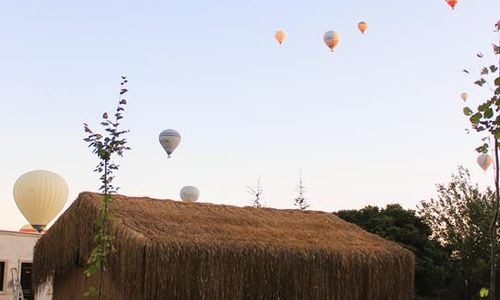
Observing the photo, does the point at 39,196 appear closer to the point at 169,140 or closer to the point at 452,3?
the point at 169,140

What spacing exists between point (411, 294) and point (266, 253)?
3.61 meters

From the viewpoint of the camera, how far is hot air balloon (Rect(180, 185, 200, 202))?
25.0m

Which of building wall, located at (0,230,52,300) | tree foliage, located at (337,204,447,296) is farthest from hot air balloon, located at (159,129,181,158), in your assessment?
tree foliage, located at (337,204,447,296)

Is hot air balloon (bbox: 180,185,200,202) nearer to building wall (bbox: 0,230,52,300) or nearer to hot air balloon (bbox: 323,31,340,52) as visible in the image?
building wall (bbox: 0,230,52,300)

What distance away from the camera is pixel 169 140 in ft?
76.1

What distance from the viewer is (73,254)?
13.4 meters

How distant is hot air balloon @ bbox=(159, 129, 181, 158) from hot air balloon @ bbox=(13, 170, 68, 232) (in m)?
6.19

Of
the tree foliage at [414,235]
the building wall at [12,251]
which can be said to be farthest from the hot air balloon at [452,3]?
the building wall at [12,251]

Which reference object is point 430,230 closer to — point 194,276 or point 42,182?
point 42,182

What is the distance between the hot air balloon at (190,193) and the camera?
2497 centimetres

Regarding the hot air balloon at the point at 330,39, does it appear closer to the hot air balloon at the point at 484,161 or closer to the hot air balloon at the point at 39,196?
the hot air balloon at the point at 484,161

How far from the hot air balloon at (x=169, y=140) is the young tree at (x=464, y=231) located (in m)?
9.97

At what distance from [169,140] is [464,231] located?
36.7ft

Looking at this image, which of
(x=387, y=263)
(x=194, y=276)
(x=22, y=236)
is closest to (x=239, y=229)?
(x=194, y=276)
